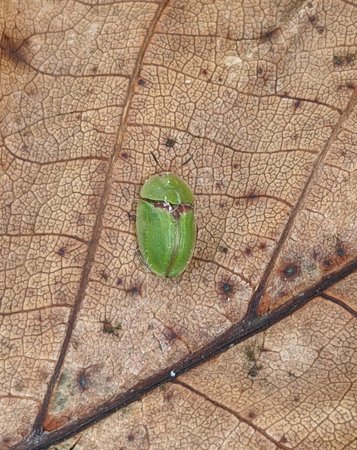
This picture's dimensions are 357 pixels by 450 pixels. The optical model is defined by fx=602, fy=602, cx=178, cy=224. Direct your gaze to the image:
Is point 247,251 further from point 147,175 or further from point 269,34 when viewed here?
point 269,34

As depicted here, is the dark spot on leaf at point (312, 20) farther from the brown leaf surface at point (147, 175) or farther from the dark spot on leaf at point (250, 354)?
the dark spot on leaf at point (250, 354)

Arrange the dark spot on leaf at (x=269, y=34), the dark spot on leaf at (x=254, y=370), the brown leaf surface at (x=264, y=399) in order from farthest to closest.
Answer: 1. the dark spot on leaf at (x=269, y=34)
2. the dark spot on leaf at (x=254, y=370)
3. the brown leaf surface at (x=264, y=399)

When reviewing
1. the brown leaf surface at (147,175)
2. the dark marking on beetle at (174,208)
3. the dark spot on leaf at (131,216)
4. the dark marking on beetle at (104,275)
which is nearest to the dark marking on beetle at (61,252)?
the brown leaf surface at (147,175)

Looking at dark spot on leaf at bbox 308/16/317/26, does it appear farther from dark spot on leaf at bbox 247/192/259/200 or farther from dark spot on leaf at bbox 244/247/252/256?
dark spot on leaf at bbox 244/247/252/256

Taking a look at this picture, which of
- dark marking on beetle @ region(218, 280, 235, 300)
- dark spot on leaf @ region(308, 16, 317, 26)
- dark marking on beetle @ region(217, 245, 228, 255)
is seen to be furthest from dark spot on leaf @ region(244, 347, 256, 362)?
dark spot on leaf @ region(308, 16, 317, 26)

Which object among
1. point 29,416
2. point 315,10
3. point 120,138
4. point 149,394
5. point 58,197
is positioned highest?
point 315,10

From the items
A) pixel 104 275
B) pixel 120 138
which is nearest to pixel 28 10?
pixel 120 138

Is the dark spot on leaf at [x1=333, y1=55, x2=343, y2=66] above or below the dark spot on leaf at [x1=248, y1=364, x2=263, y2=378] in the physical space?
above

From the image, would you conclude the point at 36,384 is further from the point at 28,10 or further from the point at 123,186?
the point at 28,10
